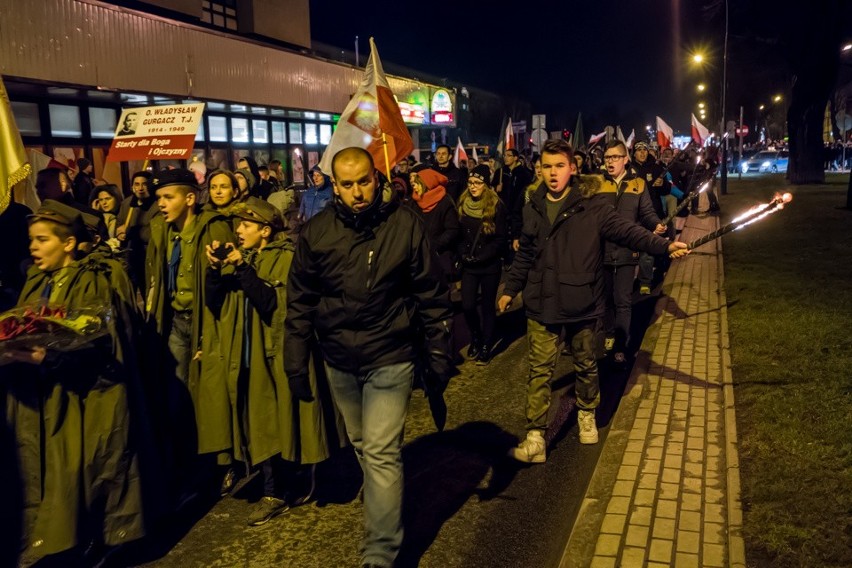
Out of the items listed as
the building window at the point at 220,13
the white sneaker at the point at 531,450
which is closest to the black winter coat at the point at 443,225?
the white sneaker at the point at 531,450

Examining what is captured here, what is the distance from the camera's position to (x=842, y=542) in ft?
12.7

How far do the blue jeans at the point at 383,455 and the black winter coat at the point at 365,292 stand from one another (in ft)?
0.30

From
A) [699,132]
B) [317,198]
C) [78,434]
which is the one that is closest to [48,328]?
[78,434]

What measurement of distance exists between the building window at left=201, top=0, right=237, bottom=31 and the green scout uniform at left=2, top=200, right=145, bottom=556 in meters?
22.1

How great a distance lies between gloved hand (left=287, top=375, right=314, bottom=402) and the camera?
3.87m

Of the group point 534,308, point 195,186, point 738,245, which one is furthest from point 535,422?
point 738,245

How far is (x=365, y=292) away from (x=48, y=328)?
59.0 inches

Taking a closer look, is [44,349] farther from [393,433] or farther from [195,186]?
[195,186]

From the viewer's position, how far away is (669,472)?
4844 mm

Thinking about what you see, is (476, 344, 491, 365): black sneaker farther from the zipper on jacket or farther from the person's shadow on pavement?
the zipper on jacket

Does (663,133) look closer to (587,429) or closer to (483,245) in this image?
(483,245)

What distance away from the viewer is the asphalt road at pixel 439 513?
4.08m

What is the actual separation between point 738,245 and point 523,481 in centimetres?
1306

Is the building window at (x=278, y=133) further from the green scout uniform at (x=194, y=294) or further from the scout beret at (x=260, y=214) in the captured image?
the scout beret at (x=260, y=214)
